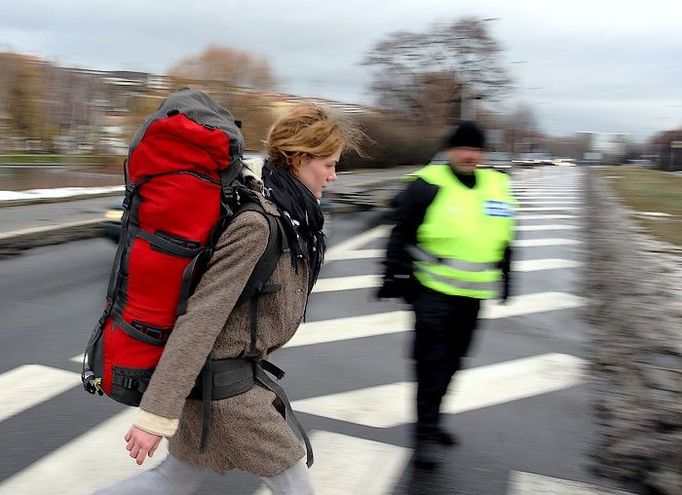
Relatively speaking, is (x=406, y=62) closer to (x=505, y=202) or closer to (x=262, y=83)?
(x=262, y=83)

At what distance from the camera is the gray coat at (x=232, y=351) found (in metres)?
1.81

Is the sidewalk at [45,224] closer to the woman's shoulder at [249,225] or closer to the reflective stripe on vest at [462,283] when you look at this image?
the reflective stripe on vest at [462,283]

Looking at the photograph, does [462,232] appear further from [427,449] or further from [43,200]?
[43,200]

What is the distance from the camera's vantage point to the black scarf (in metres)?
1.98

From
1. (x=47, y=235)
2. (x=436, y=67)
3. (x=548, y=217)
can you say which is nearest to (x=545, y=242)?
(x=548, y=217)

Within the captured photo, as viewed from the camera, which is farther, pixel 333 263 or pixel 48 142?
pixel 48 142

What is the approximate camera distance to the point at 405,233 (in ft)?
11.8

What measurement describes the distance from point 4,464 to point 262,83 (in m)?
30.9

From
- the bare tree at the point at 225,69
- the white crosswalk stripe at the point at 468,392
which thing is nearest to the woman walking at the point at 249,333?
the white crosswalk stripe at the point at 468,392

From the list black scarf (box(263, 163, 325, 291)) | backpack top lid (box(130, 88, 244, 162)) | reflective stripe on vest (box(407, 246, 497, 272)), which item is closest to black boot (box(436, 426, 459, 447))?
reflective stripe on vest (box(407, 246, 497, 272))

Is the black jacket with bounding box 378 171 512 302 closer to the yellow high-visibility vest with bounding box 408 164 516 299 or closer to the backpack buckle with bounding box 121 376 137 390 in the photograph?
the yellow high-visibility vest with bounding box 408 164 516 299

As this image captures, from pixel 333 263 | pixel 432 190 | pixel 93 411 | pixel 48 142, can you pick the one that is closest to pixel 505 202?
pixel 432 190

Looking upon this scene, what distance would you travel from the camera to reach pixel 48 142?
105 ft

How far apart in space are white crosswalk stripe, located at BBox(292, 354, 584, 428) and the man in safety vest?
691 mm
